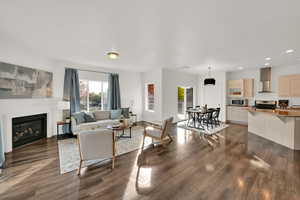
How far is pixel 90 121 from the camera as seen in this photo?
5.10 m

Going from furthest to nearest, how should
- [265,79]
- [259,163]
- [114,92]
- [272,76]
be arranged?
[114,92] → [265,79] → [272,76] → [259,163]

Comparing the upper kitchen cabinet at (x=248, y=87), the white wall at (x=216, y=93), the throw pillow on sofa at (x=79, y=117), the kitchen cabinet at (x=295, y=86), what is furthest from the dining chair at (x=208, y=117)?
the throw pillow on sofa at (x=79, y=117)

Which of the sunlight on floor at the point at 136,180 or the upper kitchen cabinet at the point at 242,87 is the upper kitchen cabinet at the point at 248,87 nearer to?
the upper kitchen cabinet at the point at 242,87

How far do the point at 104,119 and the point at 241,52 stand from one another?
18.4 feet

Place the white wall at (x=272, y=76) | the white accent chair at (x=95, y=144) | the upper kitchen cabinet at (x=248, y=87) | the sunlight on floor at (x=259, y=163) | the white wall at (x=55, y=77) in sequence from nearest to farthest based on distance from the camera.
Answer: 1. the white accent chair at (x=95, y=144)
2. the sunlight on floor at (x=259, y=163)
3. the white wall at (x=55, y=77)
4. the white wall at (x=272, y=76)
5. the upper kitchen cabinet at (x=248, y=87)

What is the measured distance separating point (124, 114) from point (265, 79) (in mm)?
6987

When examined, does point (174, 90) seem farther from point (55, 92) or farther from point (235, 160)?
point (55, 92)

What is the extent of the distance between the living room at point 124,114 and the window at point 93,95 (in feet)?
0.15

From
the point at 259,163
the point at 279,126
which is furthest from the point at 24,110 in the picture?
the point at 279,126

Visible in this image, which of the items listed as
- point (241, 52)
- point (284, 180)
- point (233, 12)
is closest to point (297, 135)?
point (284, 180)

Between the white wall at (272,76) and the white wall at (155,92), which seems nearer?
the white wall at (272,76)

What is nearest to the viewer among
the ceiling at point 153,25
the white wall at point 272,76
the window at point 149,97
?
the ceiling at point 153,25

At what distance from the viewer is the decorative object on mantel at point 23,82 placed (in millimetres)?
3420

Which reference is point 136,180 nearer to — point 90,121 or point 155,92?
point 90,121
